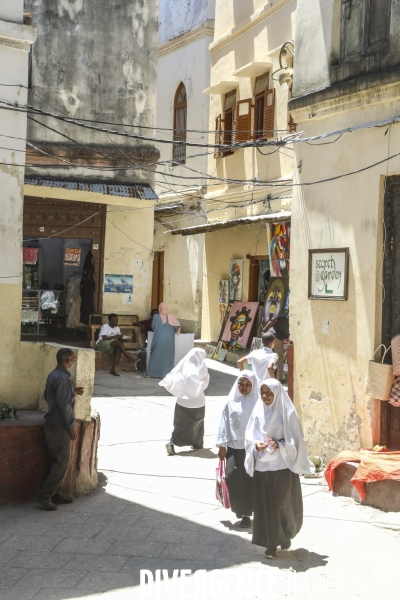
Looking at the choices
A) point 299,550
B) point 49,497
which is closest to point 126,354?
point 49,497

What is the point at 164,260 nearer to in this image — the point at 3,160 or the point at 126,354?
the point at 126,354

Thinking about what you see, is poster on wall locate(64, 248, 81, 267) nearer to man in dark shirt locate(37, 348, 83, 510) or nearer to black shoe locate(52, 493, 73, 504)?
man in dark shirt locate(37, 348, 83, 510)

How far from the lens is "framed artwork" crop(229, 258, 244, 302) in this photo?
60.6 ft

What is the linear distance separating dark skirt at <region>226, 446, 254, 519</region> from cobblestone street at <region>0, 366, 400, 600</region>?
182 millimetres

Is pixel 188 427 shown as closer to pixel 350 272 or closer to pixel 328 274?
pixel 328 274

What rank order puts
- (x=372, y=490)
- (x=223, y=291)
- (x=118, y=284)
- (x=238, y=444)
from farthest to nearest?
(x=223, y=291) → (x=118, y=284) → (x=372, y=490) → (x=238, y=444)

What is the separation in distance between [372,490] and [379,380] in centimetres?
115

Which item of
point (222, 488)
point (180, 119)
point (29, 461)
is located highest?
point (180, 119)

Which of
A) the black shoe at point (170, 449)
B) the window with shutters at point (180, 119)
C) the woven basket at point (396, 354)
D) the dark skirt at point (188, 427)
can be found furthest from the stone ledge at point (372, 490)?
the window with shutters at point (180, 119)

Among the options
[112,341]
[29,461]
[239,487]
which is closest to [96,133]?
[112,341]

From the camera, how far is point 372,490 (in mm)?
7609

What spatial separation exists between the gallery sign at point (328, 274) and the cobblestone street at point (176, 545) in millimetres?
2084

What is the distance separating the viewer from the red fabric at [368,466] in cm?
754

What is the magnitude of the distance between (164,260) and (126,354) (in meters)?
9.53
